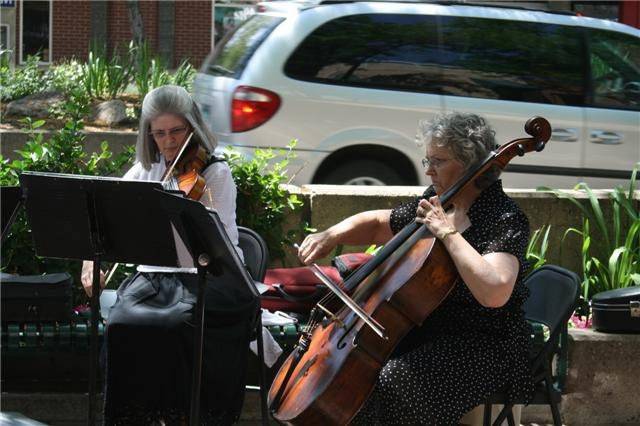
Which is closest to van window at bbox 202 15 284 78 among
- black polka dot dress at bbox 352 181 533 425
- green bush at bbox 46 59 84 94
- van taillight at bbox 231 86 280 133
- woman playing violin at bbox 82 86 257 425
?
van taillight at bbox 231 86 280 133

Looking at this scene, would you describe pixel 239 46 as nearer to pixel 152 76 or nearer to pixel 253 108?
pixel 253 108

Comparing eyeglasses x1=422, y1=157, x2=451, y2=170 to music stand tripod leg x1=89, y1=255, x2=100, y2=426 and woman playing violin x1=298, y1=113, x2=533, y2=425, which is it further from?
music stand tripod leg x1=89, y1=255, x2=100, y2=426

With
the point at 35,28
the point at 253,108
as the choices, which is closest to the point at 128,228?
the point at 253,108

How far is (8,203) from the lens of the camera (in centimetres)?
396

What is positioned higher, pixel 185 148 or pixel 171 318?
pixel 185 148

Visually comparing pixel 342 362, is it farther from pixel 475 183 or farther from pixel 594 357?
pixel 594 357

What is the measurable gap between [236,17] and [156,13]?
4.64ft

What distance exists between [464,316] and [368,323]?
18.9 inches

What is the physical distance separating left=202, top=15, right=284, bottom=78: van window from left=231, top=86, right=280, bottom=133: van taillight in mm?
210

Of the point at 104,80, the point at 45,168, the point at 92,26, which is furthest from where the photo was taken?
the point at 92,26

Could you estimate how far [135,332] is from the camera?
4.11 metres

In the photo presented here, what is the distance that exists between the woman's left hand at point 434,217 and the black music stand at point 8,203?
4.54 feet

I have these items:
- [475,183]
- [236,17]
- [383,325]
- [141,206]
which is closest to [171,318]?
[141,206]

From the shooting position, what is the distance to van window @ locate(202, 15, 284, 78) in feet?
25.3
